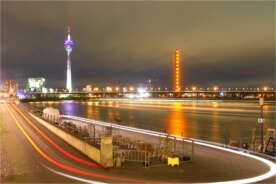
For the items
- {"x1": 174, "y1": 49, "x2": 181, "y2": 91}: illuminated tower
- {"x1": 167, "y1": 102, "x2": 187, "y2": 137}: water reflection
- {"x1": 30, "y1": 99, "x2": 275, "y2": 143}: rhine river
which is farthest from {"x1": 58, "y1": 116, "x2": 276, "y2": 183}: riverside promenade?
{"x1": 174, "y1": 49, "x2": 181, "y2": 91}: illuminated tower

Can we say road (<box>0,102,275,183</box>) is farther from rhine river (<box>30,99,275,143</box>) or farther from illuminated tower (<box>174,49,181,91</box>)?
illuminated tower (<box>174,49,181,91</box>)

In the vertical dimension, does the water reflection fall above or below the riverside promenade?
below

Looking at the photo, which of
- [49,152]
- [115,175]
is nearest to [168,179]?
[115,175]

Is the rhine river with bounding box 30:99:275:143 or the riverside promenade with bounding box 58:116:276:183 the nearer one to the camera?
the riverside promenade with bounding box 58:116:276:183

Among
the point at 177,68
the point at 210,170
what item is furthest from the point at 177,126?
the point at 177,68

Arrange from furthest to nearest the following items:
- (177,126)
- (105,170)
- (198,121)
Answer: (198,121), (177,126), (105,170)

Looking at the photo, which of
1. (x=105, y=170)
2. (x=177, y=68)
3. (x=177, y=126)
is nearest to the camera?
(x=105, y=170)

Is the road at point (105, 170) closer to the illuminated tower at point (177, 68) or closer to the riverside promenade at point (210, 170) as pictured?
the riverside promenade at point (210, 170)

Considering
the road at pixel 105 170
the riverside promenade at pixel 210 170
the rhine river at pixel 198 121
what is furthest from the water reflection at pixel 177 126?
the road at pixel 105 170

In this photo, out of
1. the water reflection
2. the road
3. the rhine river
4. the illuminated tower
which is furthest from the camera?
the illuminated tower

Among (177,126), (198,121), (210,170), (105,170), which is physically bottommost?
(198,121)

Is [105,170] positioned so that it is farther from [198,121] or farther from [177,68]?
[177,68]

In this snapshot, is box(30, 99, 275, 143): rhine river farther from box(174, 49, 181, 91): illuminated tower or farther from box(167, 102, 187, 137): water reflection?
box(174, 49, 181, 91): illuminated tower

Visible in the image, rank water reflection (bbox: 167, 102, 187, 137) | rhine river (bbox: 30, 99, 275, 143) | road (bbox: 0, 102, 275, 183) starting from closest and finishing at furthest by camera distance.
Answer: road (bbox: 0, 102, 275, 183)
rhine river (bbox: 30, 99, 275, 143)
water reflection (bbox: 167, 102, 187, 137)
